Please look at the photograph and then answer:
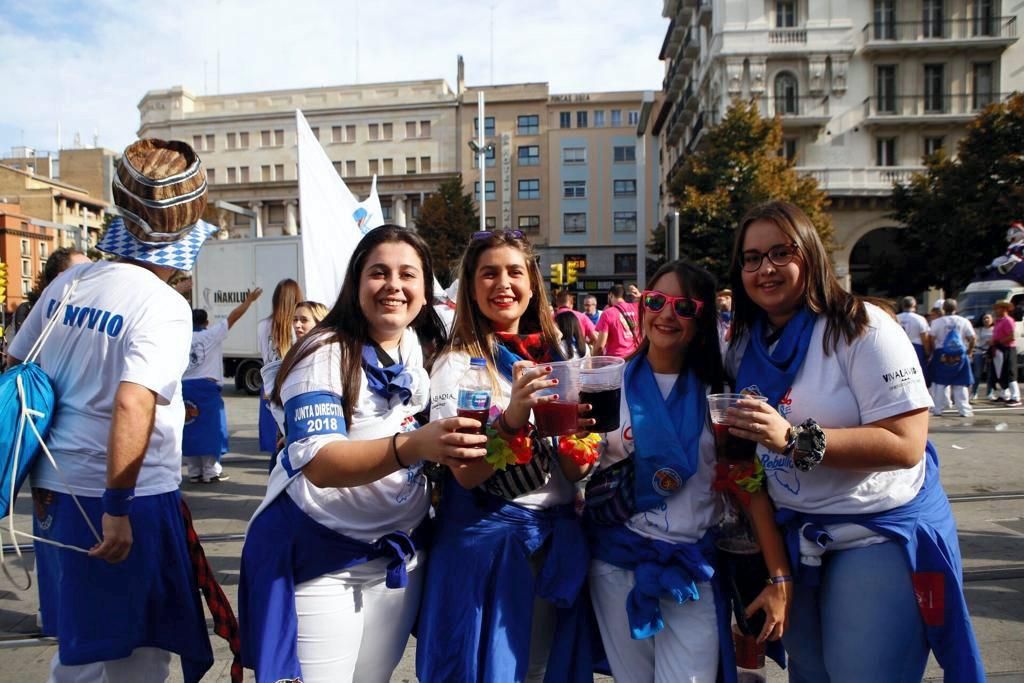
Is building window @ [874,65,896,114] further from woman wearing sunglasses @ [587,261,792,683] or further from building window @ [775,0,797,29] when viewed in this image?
woman wearing sunglasses @ [587,261,792,683]

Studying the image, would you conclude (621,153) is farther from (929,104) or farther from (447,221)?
(929,104)

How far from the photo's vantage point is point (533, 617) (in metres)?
2.37

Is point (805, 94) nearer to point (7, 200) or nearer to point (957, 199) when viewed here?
point (957, 199)

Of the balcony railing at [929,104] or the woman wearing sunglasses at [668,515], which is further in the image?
the balcony railing at [929,104]

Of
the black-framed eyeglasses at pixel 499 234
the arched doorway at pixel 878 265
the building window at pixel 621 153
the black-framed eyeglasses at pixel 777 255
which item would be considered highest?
the building window at pixel 621 153

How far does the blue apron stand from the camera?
7.01 ft

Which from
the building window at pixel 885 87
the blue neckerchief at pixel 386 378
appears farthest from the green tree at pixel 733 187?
the blue neckerchief at pixel 386 378

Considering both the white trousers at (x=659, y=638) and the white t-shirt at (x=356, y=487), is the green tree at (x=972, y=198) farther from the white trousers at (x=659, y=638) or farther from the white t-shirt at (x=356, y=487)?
the white t-shirt at (x=356, y=487)

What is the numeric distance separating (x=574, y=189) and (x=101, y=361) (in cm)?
5604

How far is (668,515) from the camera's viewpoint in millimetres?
2225

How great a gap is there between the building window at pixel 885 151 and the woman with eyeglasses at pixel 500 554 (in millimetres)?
34558

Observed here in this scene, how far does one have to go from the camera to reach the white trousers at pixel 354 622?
2.08 meters

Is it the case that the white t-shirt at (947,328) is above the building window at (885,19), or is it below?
below

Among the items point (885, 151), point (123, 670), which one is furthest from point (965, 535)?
point (885, 151)
